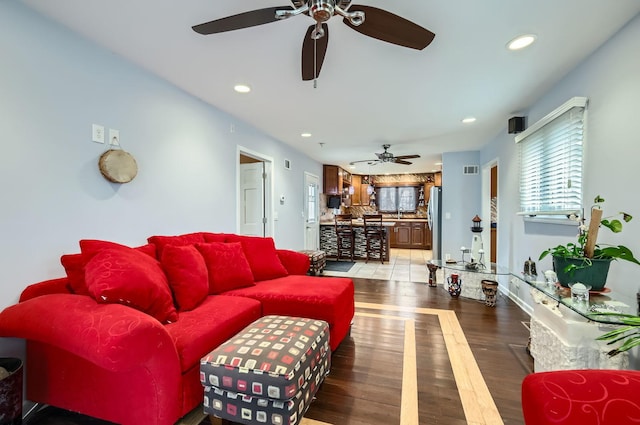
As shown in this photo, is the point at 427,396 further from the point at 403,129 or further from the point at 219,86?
the point at 403,129

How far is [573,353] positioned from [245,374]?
1.84m

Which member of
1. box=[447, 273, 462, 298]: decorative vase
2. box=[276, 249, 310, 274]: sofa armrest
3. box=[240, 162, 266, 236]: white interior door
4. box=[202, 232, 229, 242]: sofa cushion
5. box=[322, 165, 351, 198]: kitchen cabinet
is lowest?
box=[447, 273, 462, 298]: decorative vase

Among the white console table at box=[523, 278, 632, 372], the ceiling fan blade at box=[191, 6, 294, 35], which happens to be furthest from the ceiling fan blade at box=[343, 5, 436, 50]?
the white console table at box=[523, 278, 632, 372]

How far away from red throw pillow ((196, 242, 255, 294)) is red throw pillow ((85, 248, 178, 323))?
58 centimetres

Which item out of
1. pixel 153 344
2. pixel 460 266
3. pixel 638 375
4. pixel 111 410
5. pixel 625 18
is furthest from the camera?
pixel 460 266

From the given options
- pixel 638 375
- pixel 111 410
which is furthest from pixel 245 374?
pixel 638 375

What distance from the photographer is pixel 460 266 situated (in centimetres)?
384

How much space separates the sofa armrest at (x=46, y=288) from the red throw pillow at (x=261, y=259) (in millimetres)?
1406

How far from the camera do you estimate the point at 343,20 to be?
4.86 ft

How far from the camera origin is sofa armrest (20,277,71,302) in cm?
164

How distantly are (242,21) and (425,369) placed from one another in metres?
2.61

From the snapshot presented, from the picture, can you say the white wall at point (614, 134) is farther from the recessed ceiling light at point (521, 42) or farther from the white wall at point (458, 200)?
the white wall at point (458, 200)

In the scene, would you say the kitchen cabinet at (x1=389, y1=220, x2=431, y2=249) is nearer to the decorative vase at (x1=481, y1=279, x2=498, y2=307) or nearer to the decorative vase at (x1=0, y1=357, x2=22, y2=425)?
the decorative vase at (x1=481, y1=279, x2=498, y2=307)

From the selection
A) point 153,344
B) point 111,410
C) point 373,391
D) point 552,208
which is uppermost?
point 552,208
